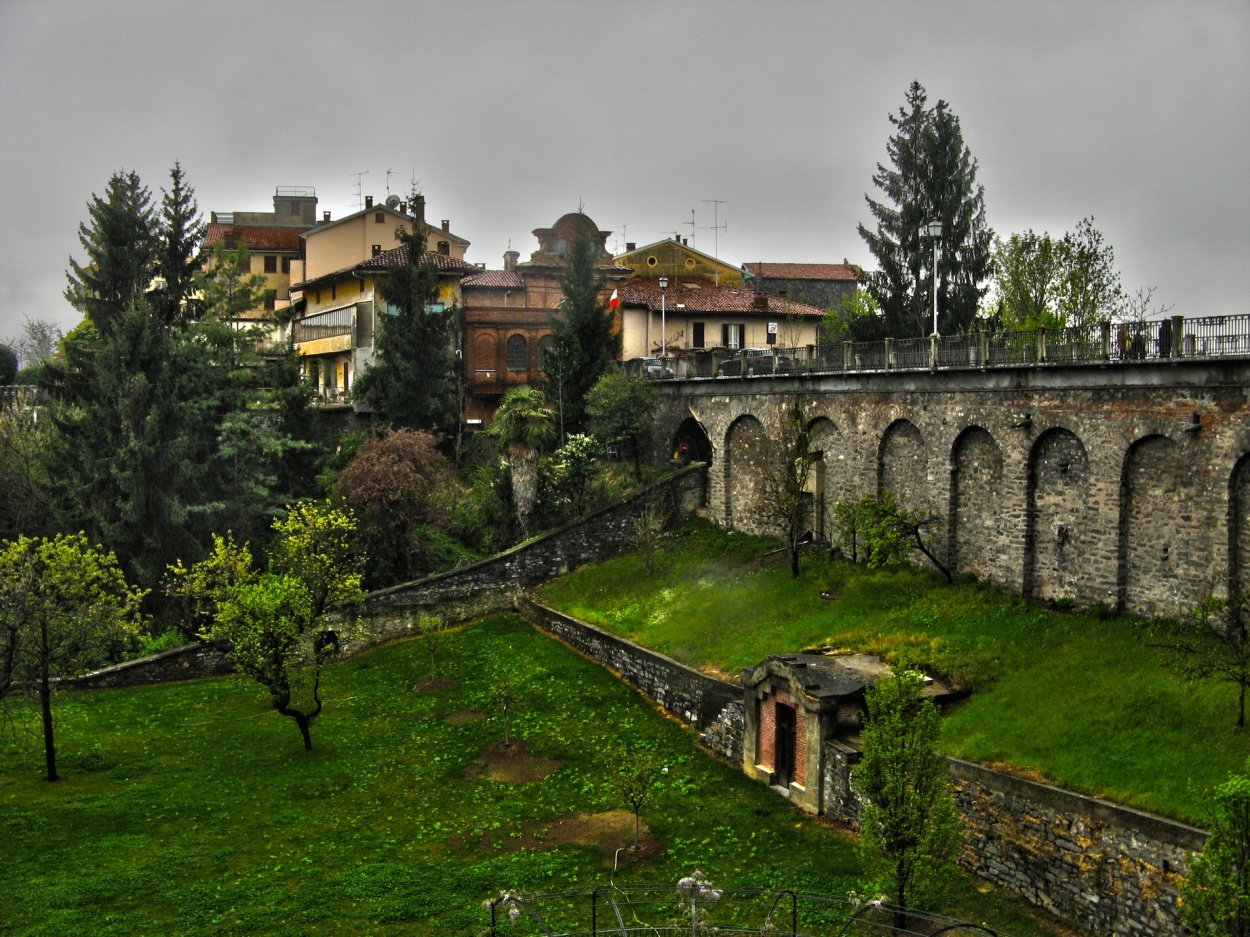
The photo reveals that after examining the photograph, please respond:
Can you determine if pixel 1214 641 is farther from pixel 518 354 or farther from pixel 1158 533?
pixel 518 354

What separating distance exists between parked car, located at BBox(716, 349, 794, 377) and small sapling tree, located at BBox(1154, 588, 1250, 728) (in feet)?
49.1

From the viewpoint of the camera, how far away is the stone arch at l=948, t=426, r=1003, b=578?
25534 millimetres

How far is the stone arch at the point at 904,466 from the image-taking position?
27.9 meters

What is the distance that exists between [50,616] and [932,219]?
1200 inches

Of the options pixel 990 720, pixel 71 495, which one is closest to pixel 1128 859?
pixel 990 720

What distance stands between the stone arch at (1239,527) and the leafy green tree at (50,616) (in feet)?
73.7

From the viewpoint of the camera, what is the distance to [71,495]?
3691 centimetres

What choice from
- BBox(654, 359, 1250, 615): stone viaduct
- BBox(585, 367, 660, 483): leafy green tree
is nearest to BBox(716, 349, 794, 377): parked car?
BBox(654, 359, 1250, 615): stone viaduct

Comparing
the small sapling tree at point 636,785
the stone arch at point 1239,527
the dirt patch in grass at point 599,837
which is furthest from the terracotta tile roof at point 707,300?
the stone arch at point 1239,527

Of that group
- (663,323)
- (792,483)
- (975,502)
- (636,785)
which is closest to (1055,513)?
(975,502)

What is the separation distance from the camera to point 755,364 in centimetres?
3528

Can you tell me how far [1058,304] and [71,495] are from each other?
35192 millimetres

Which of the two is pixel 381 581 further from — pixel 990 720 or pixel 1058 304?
pixel 1058 304

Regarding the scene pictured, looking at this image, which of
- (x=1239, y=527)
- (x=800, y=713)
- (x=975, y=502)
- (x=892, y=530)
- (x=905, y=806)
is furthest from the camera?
(x=892, y=530)
